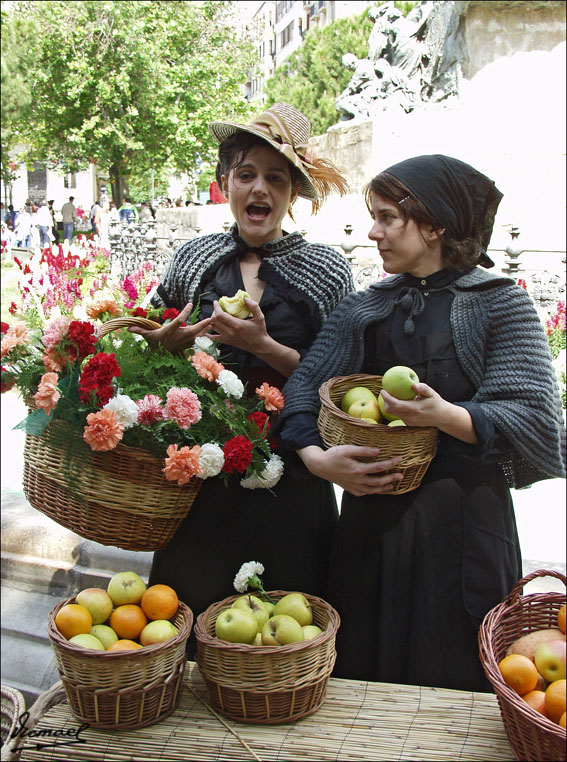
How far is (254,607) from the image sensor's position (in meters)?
1.73

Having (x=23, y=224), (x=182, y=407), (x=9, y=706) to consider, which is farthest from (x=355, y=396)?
(x=23, y=224)

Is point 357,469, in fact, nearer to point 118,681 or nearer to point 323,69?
point 118,681

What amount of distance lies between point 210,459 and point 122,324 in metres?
0.54

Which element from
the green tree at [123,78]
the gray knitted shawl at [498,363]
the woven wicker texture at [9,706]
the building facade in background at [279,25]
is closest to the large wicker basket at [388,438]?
the gray knitted shawl at [498,363]

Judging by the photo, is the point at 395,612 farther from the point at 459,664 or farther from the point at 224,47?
the point at 224,47

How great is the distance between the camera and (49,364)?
1.84 metres

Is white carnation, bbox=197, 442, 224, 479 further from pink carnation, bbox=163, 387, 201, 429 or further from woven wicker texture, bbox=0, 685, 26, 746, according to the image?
woven wicker texture, bbox=0, 685, 26, 746

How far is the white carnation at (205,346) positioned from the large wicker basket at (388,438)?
0.39 metres

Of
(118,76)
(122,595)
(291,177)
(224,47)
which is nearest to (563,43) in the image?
(224,47)

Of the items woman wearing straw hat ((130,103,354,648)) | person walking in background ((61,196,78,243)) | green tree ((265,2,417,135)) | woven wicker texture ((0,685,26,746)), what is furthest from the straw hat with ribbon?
green tree ((265,2,417,135))

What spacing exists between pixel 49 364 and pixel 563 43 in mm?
15931

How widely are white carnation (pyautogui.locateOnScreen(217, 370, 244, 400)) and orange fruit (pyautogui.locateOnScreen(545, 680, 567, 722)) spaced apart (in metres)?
0.96

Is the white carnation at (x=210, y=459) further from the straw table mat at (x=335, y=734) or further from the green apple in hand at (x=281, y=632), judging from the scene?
the straw table mat at (x=335, y=734)

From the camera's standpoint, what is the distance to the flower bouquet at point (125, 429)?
5.58 ft
